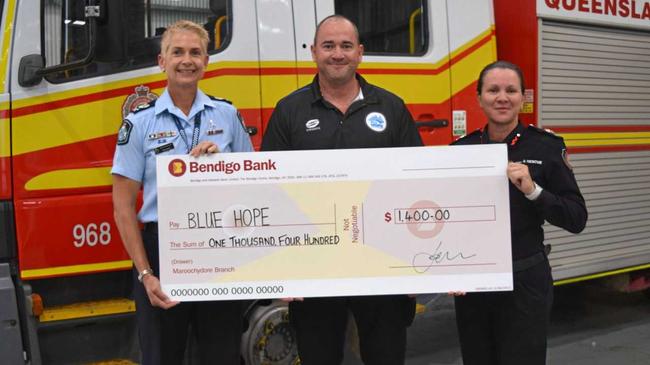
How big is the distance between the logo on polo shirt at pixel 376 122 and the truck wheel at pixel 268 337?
152 centimetres

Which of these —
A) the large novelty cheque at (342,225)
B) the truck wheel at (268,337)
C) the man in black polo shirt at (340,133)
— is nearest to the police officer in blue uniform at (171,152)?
the large novelty cheque at (342,225)

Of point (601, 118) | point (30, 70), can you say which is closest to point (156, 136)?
point (30, 70)

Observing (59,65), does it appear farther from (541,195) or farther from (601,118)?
(601,118)

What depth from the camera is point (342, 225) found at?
2.58 m

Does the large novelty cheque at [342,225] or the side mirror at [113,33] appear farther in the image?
the side mirror at [113,33]

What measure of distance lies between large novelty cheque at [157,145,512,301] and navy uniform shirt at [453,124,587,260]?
0.30 ft

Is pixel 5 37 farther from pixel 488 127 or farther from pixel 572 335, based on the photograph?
pixel 572 335

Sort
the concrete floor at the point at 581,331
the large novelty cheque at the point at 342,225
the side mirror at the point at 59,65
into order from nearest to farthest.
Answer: the large novelty cheque at the point at 342,225 → the side mirror at the point at 59,65 → the concrete floor at the point at 581,331

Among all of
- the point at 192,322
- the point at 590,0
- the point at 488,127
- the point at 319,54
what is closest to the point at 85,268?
the point at 192,322

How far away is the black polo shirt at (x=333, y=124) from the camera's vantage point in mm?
2605

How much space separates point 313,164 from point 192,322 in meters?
0.83

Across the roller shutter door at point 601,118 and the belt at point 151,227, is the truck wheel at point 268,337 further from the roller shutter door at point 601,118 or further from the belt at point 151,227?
the roller shutter door at point 601,118

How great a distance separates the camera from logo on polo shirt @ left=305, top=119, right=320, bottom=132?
2.61 meters

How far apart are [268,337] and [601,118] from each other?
2853 millimetres
